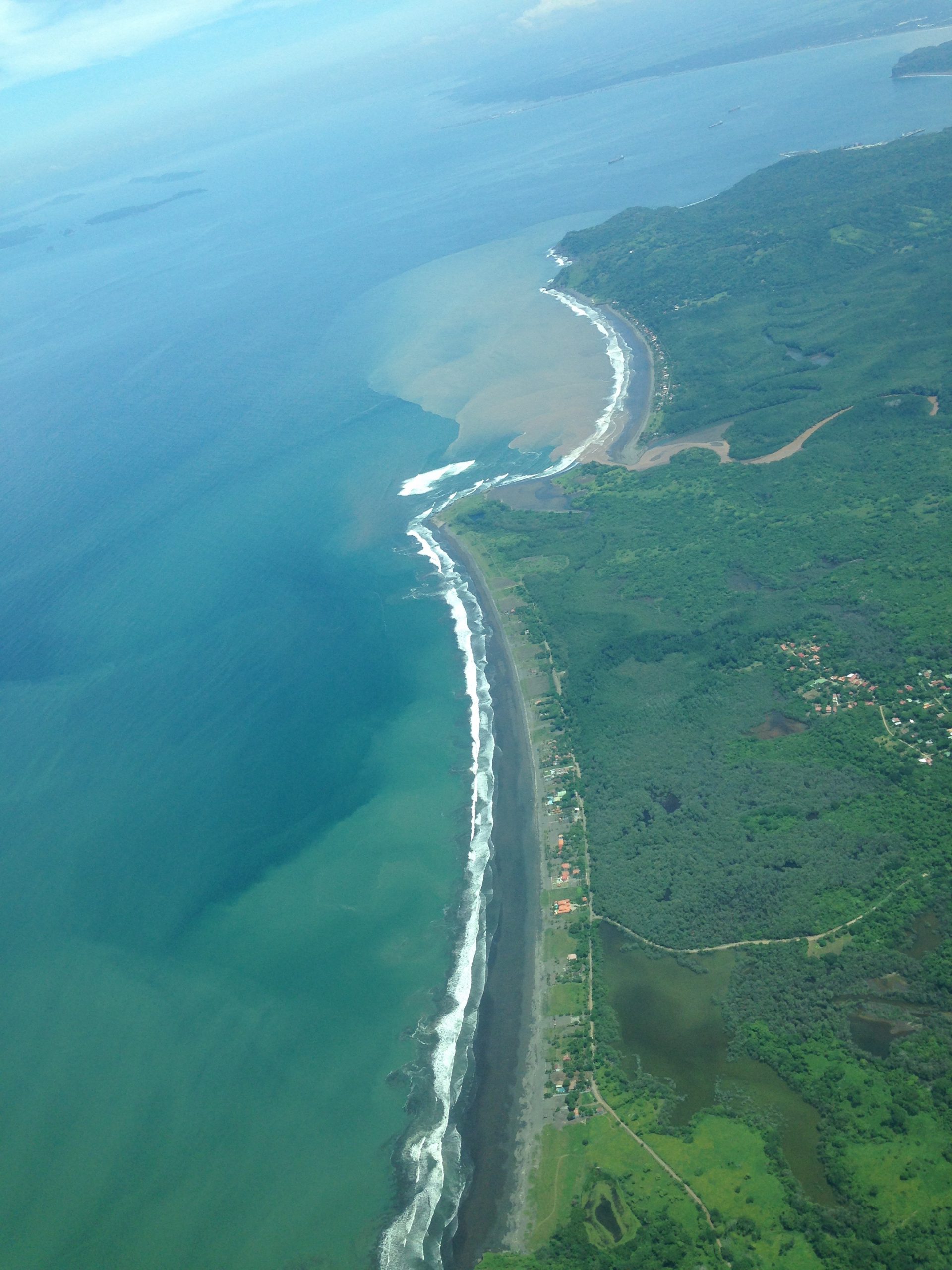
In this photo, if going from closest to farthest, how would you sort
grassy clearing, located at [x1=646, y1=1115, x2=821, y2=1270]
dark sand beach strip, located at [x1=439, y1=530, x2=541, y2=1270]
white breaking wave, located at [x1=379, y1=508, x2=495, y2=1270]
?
grassy clearing, located at [x1=646, y1=1115, x2=821, y2=1270] < white breaking wave, located at [x1=379, y1=508, x2=495, y2=1270] < dark sand beach strip, located at [x1=439, y1=530, x2=541, y2=1270]

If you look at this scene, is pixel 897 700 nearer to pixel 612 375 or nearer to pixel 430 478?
pixel 430 478

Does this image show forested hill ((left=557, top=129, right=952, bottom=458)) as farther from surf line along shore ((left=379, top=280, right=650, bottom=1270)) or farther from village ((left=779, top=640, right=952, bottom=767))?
surf line along shore ((left=379, top=280, right=650, bottom=1270))

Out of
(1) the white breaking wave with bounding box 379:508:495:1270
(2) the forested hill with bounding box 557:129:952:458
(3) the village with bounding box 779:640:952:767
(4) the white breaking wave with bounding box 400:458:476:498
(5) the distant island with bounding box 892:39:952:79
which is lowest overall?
(1) the white breaking wave with bounding box 379:508:495:1270

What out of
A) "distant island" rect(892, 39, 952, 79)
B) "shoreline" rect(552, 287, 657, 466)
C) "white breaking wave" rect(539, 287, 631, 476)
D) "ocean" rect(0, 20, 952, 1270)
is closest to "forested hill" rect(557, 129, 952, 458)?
"shoreline" rect(552, 287, 657, 466)

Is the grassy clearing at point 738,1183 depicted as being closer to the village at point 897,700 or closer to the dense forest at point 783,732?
the dense forest at point 783,732

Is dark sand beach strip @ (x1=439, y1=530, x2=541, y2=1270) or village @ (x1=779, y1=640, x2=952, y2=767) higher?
village @ (x1=779, y1=640, x2=952, y2=767)

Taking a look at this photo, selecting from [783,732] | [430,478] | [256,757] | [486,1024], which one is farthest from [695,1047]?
[430,478]
